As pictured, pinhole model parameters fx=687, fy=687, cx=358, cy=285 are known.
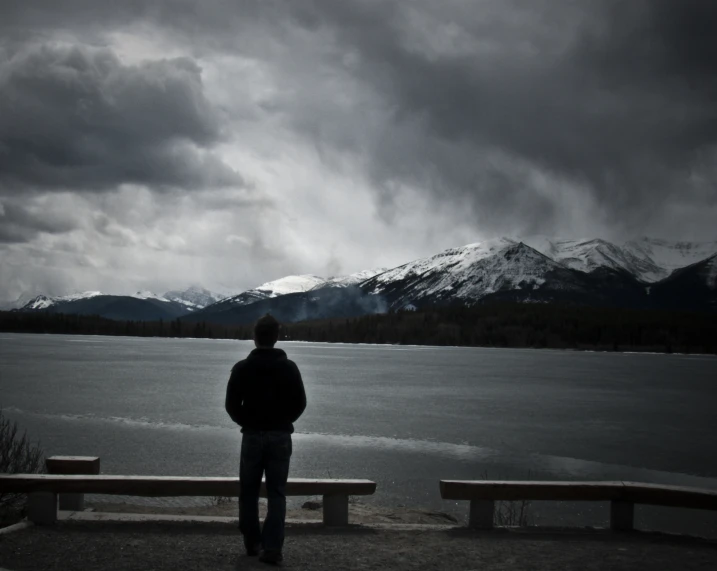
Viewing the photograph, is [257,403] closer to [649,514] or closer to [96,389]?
[649,514]

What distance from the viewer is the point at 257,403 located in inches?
337

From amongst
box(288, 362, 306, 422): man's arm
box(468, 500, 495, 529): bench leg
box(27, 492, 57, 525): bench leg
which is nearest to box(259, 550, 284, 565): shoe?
box(288, 362, 306, 422): man's arm

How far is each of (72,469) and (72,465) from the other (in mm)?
72

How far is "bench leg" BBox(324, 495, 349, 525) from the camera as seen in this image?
392 inches

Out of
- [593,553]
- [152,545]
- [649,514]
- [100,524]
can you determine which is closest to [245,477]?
[152,545]

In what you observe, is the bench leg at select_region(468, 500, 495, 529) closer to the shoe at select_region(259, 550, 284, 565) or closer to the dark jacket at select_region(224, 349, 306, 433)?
the shoe at select_region(259, 550, 284, 565)

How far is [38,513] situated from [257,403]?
384cm

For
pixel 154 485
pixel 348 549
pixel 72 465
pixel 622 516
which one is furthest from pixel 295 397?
pixel 622 516

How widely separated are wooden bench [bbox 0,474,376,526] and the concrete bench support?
0.66 m

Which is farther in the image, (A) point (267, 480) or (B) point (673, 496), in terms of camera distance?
(B) point (673, 496)

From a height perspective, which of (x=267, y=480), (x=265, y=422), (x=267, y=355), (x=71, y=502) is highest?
(x=267, y=355)

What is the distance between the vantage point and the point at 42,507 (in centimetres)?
966

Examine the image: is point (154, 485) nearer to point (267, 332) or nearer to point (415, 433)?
point (267, 332)

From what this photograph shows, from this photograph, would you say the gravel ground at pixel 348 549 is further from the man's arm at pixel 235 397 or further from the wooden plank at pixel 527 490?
the man's arm at pixel 235 397
